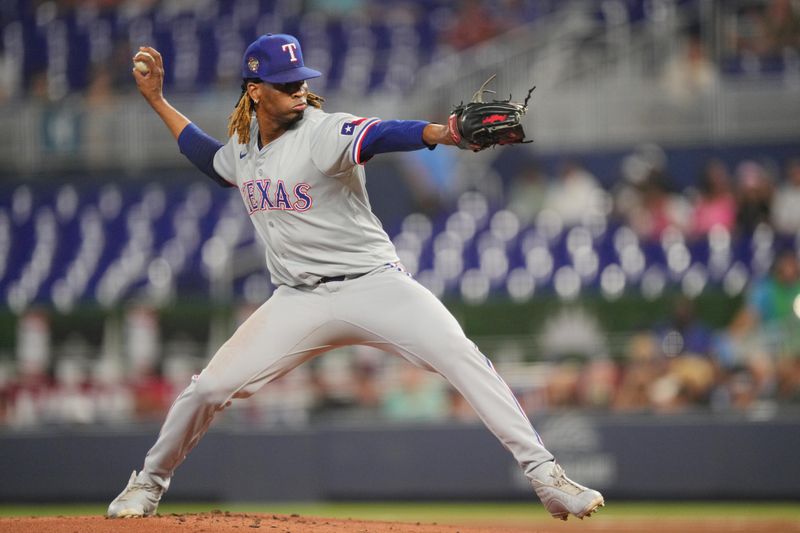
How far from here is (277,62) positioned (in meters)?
4.86

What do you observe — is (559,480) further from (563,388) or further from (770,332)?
(770,332)

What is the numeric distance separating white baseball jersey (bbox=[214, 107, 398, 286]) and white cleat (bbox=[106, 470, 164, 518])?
1.13m

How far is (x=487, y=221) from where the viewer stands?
38.9ft

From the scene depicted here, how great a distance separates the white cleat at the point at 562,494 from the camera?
4699mm

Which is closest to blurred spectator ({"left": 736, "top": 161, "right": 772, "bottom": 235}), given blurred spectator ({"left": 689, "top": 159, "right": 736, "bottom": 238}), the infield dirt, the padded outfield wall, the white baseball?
blurred spectator ({"left": 689, "top": 159, "right": 736, "bottom": 238})

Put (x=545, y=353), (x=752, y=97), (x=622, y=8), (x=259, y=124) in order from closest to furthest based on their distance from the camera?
(x=259, y=124) < (x=545, y=353) < (x=752, y=97) < (x=622, y=8)

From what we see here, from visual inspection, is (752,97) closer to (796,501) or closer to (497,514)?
(796,501)

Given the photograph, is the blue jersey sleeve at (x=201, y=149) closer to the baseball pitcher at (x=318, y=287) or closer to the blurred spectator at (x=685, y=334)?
the baseball pitcher at (x=318, y=287)

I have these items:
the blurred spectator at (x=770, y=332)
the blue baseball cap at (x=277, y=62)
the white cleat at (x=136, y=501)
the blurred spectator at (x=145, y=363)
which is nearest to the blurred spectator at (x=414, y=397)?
the blurred spectator at (x=145, y=363)

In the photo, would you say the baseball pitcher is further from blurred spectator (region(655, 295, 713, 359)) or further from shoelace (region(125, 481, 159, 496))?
blurred spectator (region(655, 295, 713, 359))

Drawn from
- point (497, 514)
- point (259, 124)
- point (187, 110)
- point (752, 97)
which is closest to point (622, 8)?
point (752, 97)

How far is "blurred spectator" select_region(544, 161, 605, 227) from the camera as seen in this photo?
11.9 metres

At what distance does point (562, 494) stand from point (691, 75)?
933 cm

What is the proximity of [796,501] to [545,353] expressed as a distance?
90.4 inches
